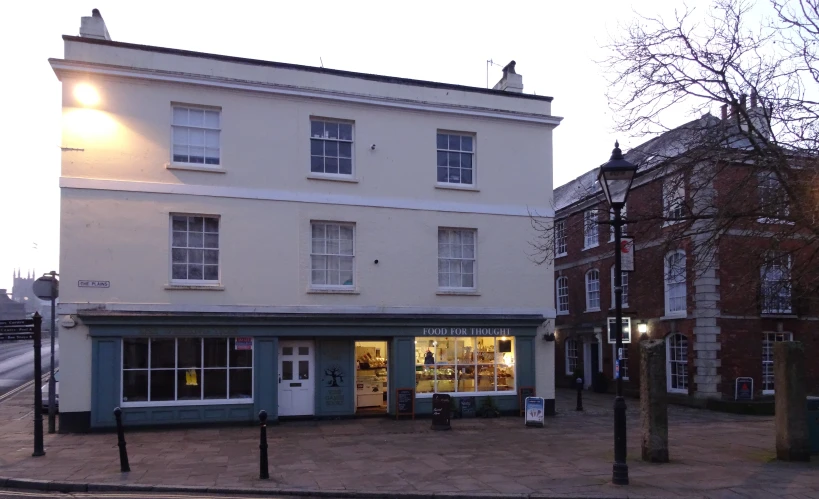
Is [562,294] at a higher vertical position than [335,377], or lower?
higher

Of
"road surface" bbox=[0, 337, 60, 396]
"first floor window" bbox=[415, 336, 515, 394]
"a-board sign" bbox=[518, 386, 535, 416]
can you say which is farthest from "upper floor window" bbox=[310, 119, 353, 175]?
"road surface" bbox=[0, 337, 60, 396]

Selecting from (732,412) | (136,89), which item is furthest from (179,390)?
(732,412)

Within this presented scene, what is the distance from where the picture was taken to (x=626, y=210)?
29.1m

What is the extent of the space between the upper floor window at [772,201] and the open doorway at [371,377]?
11.4 meters

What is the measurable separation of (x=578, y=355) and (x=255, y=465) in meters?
23.6

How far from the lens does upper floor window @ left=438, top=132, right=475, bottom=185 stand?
72.9ft

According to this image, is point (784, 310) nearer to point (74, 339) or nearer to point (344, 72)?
point (344, 72)

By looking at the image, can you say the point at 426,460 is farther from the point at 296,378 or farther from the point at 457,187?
the point at 457,187

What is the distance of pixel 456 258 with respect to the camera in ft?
72.3

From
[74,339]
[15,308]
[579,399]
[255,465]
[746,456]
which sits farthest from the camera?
[15,308]

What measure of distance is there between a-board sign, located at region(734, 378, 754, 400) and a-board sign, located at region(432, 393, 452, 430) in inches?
479

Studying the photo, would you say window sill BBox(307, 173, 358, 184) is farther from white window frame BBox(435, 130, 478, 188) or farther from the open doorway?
the open doorway

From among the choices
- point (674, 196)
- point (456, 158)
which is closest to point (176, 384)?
point (456, 158)

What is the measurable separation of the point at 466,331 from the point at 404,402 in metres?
2.84
